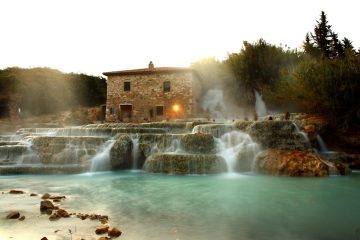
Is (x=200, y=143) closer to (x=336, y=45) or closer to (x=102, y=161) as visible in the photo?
(x=102, y=161)

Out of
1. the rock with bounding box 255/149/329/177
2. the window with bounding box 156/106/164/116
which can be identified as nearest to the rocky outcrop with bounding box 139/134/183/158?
the rock with bounding box 255/149/329/177

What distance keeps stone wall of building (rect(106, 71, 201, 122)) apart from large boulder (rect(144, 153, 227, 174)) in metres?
15.4

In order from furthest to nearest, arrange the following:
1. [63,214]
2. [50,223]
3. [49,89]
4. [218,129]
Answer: [49,89] → [218,129] → [63,214] → [50,223]

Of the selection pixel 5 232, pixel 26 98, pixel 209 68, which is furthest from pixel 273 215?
pixel 26 98

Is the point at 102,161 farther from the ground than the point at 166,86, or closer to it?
closer to it

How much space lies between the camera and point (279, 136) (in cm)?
1582

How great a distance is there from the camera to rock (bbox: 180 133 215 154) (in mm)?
15828

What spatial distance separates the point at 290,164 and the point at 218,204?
22.1 ft

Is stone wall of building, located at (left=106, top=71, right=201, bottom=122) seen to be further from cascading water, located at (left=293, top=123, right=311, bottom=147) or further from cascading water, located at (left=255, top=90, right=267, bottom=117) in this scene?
cascading water, located at (left=293, top=123, right=311, bottom=147)

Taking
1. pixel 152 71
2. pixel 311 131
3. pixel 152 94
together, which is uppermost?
pixel 152 71

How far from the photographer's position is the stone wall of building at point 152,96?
103ft

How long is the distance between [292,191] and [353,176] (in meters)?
5.13

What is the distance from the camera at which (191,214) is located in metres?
7.01

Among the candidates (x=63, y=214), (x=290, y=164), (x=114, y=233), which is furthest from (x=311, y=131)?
(x=114, y=233)
